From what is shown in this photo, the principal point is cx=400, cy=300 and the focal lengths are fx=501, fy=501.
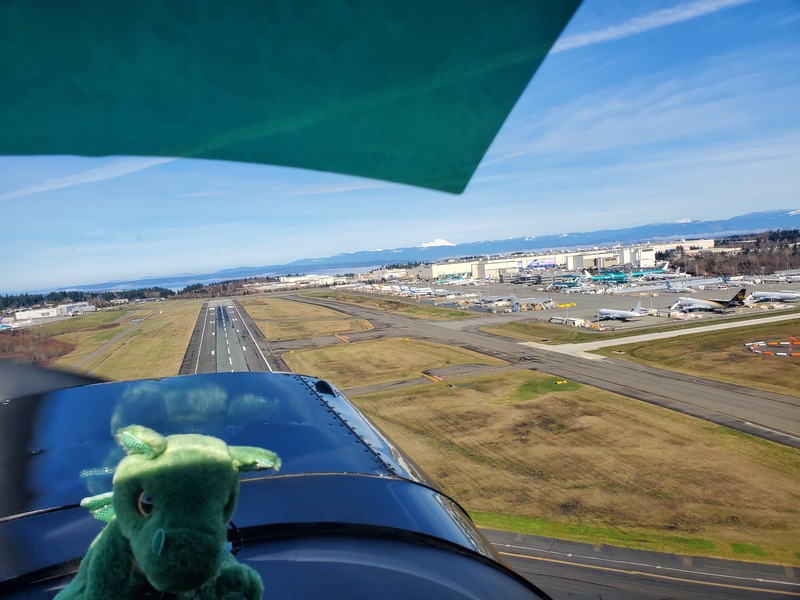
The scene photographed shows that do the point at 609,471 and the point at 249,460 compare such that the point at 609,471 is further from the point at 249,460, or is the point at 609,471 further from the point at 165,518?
the point at 165,518

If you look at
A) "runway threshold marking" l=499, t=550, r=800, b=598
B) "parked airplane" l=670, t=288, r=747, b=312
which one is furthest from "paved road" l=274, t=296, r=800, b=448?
"runway threshold marking" l=499, t=550, r=800, b=598

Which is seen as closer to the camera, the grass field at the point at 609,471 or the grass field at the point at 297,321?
the grass field at the point at 609,471

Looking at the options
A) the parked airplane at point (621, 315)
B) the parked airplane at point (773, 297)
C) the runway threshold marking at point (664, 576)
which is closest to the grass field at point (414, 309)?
the parked airplane at point (621, 315)

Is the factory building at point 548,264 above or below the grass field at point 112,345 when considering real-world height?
below

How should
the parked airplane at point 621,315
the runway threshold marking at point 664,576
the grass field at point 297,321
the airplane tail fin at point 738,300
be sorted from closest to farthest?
the runway threshold marking at point 664,576
the grass field at point 297,321
the parked airplane at point 621,315
the airplane tail fin at point 738,300

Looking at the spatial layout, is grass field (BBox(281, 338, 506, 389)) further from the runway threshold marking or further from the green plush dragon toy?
the green plush dragon toy

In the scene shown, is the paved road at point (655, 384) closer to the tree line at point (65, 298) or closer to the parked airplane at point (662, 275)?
the tree line at point (65, 298)
